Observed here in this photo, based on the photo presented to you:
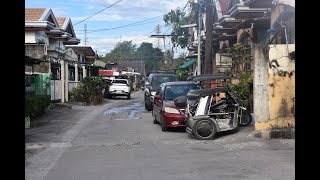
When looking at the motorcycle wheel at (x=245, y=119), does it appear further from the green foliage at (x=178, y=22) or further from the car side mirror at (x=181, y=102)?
the green foliage at (x=178, y=22)

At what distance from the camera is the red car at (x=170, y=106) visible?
15172 millimetres

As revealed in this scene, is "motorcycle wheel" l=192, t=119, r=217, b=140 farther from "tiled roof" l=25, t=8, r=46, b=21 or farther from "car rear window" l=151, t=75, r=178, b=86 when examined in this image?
"tiled roof" l=25, t=8, r=46, b=21

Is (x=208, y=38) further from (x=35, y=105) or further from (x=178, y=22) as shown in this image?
(x=178, y=22)

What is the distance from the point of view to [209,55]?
76.1 feet

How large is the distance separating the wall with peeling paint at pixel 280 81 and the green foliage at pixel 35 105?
8.27 metres

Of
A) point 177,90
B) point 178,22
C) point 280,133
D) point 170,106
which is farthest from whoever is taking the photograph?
point 178,22

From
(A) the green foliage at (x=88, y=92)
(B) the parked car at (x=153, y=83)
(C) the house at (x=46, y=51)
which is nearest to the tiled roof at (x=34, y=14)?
(C) the house at (x=46, y=51)

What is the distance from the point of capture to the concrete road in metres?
8.62

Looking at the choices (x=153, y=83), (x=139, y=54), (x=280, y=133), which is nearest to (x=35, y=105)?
(x=153, y=83)

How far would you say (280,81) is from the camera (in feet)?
42.3

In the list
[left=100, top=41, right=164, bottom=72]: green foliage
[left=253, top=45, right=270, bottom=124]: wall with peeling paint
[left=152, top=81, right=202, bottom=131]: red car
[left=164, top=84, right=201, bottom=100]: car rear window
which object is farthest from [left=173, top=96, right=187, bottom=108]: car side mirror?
[left=100, top=41, right=164, bottom=72]: green foliage

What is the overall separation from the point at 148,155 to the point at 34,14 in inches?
865
